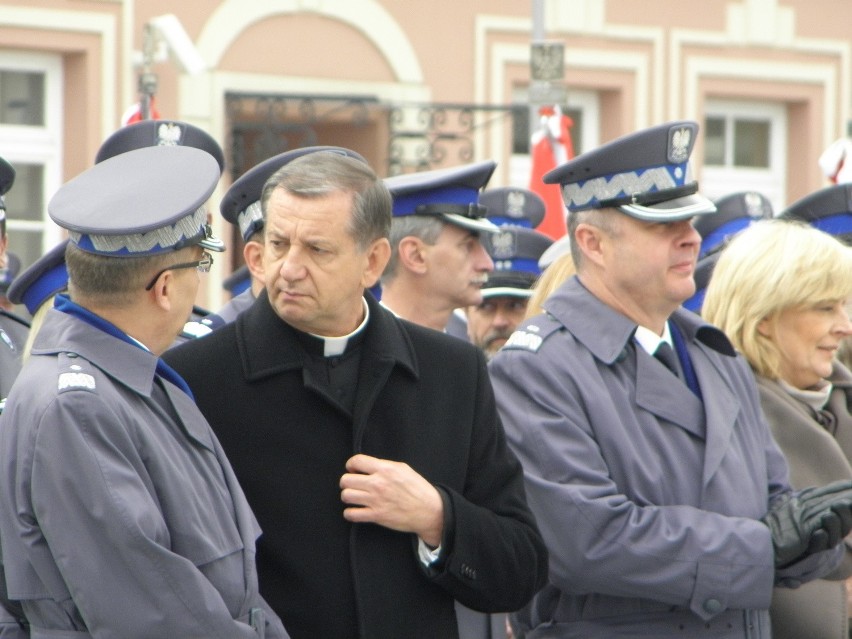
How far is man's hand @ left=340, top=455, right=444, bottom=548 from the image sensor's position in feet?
10.0

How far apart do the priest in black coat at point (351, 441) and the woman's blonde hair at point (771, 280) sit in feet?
3.37

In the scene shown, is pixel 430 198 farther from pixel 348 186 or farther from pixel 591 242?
pixel 348 186

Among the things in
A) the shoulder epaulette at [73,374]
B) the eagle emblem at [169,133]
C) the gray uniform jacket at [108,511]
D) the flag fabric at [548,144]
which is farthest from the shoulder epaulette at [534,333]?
the flag fabric at [548,144]

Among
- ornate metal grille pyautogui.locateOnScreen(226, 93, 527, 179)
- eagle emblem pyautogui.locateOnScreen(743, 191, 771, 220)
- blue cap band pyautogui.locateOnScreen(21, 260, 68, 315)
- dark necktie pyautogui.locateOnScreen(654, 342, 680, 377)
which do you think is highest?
ornate metal grille pyautogui.locateOnScreen(226, 93, 527, 179)

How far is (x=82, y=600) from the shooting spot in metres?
2.62

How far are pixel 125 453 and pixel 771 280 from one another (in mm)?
1935

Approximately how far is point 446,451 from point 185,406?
57cm

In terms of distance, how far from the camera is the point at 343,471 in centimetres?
313

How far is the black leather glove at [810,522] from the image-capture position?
336 cm

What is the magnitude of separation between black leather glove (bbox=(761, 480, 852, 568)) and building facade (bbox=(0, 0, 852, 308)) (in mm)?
4909

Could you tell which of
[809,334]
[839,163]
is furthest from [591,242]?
[839,163]

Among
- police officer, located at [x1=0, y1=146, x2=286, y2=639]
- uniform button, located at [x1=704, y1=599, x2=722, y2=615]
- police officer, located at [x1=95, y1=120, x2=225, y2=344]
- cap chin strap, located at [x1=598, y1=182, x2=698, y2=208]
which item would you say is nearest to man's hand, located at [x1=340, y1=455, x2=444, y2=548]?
police officer, located at [x1=0, y1=146, x2=286, y2=639]

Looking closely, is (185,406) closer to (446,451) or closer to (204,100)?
(446,451)

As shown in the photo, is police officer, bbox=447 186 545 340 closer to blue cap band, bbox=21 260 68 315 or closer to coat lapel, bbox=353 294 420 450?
blue cap band, bbox=21 260 68 315
